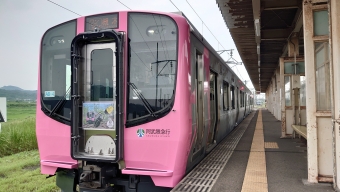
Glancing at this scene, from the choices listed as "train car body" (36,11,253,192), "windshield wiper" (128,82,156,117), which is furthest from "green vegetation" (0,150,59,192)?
"windshield wiper" (128,82,156,117)

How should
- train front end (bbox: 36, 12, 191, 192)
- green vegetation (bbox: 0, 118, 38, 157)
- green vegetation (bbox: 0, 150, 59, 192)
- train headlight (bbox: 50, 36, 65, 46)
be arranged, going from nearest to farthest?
1. train front end (bbox: 36, 12, 191, 192)
2. train headlight (bbox: 50, 36, 65, 46)
3. green vegetation (bbox: 0, 150, 59, 192)
4. green vegetation (bbox: 0, 118, 38, 157)

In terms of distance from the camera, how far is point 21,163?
8.00m

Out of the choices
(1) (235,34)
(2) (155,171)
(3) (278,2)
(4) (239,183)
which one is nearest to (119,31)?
(2) (155,171)

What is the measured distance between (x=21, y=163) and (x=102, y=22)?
585 centimetres

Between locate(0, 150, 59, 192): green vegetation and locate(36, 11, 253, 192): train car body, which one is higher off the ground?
locate(36, 11, 253, 192): train car body

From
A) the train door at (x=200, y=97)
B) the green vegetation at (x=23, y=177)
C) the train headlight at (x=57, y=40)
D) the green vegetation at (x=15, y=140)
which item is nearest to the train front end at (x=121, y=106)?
the train headlight at (x=57, y=40)

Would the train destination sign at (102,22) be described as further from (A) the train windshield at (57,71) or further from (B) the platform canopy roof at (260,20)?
(B) the platform canopy roof at (260,20)

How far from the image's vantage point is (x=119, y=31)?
3887 mm

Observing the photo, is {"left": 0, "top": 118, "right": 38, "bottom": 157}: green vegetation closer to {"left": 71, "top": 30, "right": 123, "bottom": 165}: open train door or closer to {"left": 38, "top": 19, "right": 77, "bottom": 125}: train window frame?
{"left": 38, "top": 19, "right": 77, "bottom": 125}: train window frame

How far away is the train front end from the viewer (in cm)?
361

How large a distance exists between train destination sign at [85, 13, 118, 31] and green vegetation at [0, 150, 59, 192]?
359 centimetres

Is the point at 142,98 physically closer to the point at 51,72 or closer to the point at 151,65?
the point at 151,65

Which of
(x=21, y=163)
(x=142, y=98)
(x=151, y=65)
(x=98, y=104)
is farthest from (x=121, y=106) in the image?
(x=21, y=163)

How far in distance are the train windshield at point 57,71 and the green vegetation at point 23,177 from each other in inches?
97.4
